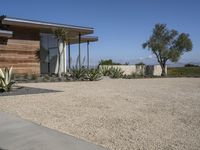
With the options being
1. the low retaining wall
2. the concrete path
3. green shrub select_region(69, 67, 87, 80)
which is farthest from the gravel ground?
the low retaining wall

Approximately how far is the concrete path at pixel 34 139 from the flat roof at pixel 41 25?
609 inches

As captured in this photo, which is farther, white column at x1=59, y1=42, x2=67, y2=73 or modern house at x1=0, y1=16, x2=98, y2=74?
white column at x1=59, y1=42, x2=67, y2=73

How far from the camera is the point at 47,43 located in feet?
87.2

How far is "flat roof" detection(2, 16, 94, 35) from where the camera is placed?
21.0 metres

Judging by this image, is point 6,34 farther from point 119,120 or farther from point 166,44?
point 166,44

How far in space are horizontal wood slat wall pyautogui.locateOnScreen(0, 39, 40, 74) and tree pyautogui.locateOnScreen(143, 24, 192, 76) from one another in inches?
944

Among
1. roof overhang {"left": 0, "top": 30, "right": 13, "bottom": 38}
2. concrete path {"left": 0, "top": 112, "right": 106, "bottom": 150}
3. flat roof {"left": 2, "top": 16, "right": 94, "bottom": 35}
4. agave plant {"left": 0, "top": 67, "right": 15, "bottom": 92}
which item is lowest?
concrete path {"left": 0, "top": 112, "right": 106, "bottom": 150}

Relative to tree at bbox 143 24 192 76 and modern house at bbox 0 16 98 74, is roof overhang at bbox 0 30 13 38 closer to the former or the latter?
modern house at bbox 0 16 98 74

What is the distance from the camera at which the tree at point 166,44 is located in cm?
4359

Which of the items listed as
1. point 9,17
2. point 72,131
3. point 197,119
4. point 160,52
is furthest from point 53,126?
point 160,52

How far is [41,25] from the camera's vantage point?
22.5m

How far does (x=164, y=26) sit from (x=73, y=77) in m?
25.6

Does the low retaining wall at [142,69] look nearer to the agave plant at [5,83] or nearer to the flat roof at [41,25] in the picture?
the flat roof at [41,25]

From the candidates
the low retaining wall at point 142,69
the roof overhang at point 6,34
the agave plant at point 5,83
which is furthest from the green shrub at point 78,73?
the low retaining wall at point 142,69
